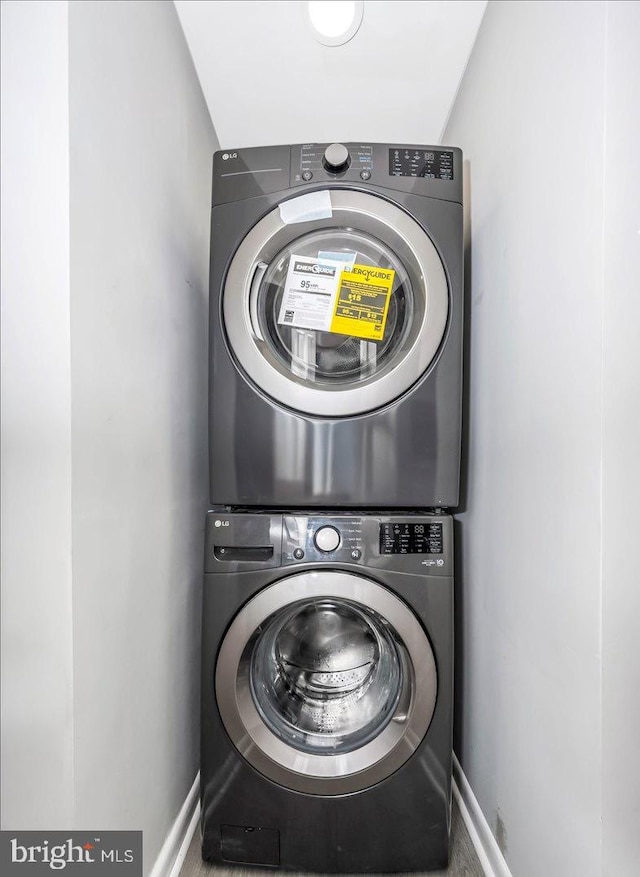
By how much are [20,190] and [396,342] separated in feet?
2.76

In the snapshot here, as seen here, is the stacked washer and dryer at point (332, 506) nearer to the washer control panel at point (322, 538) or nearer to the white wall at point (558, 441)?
the washer control panel at point (322, 538)

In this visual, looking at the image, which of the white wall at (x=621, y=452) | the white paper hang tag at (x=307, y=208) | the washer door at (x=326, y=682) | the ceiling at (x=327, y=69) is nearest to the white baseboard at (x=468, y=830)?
the washer door at (x=326, y=682)

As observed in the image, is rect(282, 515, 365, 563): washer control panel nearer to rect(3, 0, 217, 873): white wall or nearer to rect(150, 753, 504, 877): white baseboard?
rect(3, 0, 217, 873): white wall

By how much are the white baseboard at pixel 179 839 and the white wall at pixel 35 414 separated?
0.54m

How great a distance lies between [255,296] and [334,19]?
76 cm

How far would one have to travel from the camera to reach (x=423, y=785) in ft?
4.13

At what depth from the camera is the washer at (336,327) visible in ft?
4.30

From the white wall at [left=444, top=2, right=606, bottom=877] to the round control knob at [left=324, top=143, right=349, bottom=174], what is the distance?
358 mm

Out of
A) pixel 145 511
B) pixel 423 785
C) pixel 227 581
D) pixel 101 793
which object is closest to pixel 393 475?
pixel 227 581

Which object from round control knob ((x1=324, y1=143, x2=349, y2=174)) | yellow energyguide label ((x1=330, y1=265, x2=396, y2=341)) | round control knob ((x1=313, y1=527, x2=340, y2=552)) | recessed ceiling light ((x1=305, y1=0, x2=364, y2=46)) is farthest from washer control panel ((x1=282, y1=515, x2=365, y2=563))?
recessed ceiling light ((x1=305, y1=0, x2=364, y2=46))

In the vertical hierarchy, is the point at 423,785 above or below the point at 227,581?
below

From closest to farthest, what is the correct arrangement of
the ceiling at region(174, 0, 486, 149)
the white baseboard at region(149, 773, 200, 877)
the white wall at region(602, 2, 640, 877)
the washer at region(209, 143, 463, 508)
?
the white wall at region(602, 2, 640, 877) < the white baseboard at region(149, 773, 200, 877) < the washer at region(209, 143, 463, 508) < the ceiling at region(174, 0, 486, 149)

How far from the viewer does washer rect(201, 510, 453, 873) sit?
4.13ft

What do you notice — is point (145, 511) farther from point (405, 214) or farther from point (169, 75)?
point (169, 75)
